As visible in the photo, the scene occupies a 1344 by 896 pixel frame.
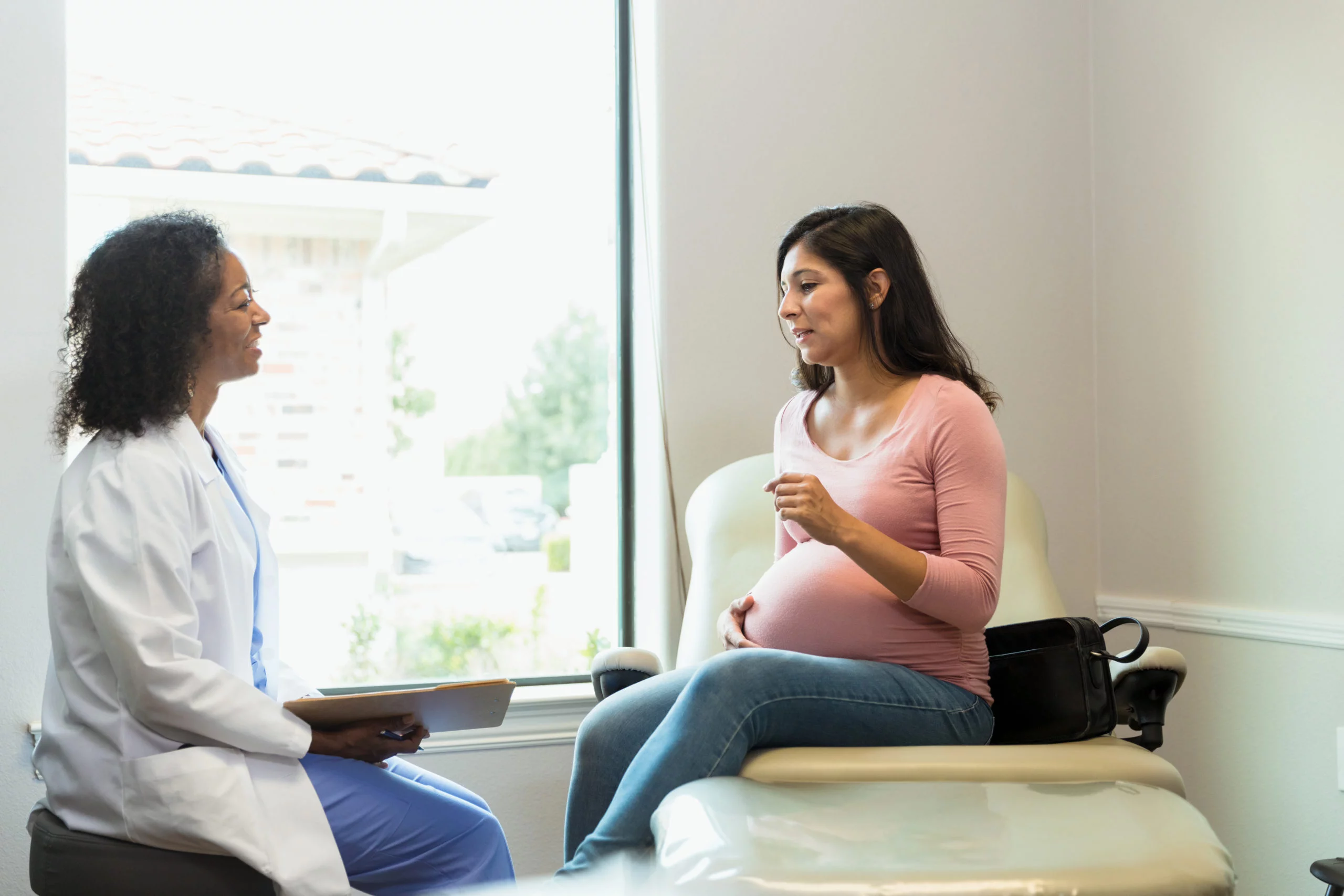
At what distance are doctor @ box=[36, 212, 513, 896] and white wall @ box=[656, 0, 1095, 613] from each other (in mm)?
1147

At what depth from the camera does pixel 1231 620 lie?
2.44 metres

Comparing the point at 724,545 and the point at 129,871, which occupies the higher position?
the point at 724,545

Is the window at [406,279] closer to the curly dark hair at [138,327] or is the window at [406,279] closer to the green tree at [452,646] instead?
the green tree at [452,646]

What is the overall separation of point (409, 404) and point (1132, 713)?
177 centimetres

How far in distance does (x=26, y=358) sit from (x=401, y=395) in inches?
32.0

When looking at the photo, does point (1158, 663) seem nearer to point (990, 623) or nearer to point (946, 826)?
point (990, 623)

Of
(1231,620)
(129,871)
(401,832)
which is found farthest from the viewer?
(1231,620)

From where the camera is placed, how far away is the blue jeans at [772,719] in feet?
4.69

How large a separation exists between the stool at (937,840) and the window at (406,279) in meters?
1.43

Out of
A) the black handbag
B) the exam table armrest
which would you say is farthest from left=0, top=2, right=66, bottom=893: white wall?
the black handbag

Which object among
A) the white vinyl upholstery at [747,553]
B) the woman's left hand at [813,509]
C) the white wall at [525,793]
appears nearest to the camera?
the woman's left hand at [813,509]

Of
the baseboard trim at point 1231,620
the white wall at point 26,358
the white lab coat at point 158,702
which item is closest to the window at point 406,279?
the white wall at point 26,358

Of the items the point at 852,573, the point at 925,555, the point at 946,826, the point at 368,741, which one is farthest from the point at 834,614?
the point at 368,741

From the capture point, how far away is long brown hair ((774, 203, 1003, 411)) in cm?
177
